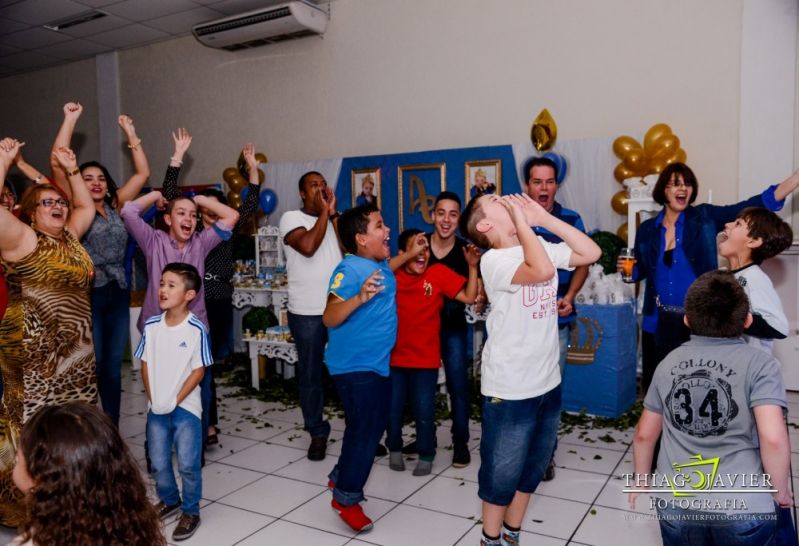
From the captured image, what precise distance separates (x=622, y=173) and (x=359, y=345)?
11.2 ft

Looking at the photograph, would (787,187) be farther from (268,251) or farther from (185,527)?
(268,251)

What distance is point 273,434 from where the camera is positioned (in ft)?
14.5

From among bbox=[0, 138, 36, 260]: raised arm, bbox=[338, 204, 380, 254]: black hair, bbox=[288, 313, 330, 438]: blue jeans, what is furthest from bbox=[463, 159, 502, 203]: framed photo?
bbox=[0, 138, 36, 260]: raised arm

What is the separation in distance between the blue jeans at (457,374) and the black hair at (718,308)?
71.4 inches

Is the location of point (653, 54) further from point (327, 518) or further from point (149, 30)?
point (149, 30)

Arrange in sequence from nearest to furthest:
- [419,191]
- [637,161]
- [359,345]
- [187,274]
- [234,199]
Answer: [359,345] < [187,274] < [637,161] < [419,191] < [234,199]

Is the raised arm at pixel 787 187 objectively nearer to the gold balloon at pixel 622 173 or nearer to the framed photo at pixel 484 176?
the gold balloon at pixel 622 173

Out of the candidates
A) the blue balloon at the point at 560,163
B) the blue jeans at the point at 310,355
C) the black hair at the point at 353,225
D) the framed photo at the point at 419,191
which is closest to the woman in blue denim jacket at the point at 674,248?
the black hair at the point at 353,225

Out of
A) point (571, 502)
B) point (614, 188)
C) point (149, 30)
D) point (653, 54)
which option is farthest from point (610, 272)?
point (149, 30)

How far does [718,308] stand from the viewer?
1.78m

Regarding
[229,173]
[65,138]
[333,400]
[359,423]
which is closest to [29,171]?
[65,138]

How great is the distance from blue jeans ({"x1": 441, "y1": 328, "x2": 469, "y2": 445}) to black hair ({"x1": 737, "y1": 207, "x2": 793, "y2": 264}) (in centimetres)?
151

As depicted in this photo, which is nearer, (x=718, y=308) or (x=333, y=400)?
(x=718, y=308)

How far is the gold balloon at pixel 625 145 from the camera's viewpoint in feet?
17.0
